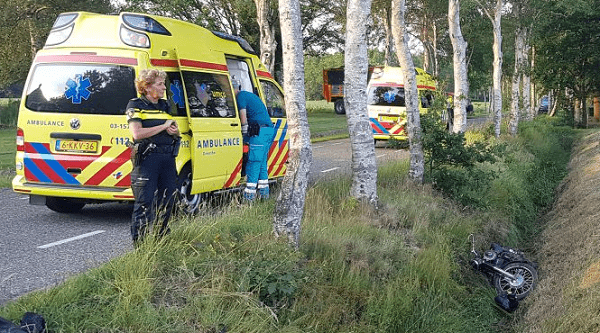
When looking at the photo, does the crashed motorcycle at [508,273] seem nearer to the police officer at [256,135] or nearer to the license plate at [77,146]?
the police officer at [256,135]

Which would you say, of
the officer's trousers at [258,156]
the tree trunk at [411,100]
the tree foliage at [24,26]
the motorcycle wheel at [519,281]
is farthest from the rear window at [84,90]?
the tree foliage at [24,26]

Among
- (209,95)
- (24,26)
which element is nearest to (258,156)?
(209,95)

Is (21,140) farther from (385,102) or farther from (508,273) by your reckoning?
(385,102)

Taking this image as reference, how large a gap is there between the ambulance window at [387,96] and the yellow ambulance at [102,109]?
13.3m

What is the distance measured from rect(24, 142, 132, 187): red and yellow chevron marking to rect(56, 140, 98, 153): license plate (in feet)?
0.21

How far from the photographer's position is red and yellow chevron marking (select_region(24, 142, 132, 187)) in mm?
7660

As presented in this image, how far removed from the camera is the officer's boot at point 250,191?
27.9 ft

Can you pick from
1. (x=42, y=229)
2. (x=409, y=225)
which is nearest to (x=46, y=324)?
(x=42, y=229)

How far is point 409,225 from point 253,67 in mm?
A: 3592

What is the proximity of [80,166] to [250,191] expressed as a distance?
7.21ft

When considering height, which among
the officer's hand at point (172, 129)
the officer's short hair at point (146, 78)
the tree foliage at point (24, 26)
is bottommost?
the officer's hand at point (172, 129)

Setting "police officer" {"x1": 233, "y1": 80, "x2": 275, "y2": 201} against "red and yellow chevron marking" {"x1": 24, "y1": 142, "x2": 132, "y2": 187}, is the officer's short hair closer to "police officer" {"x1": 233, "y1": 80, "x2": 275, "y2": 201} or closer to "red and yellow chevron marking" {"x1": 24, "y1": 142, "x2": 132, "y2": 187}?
"red and yellow chevron marking" {"x1": 24, "y1": 142, "x2": 132, "y2": 187}

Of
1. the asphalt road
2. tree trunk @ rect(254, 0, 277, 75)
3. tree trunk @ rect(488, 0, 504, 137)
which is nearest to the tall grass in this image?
the asphalt road

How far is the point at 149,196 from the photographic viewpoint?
5.71 m
